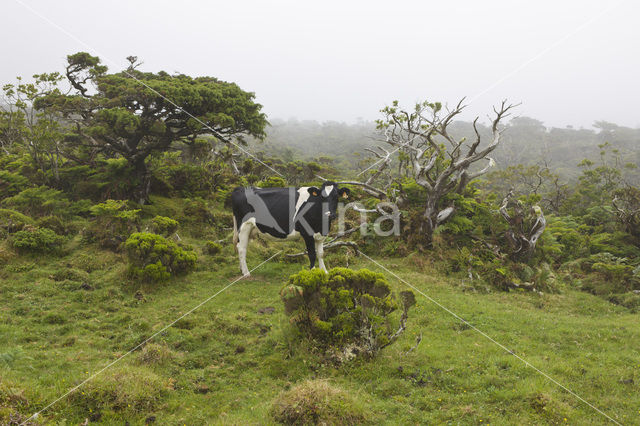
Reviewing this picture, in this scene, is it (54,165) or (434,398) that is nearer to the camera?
(434,398)

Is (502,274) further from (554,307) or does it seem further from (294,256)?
(294,256)

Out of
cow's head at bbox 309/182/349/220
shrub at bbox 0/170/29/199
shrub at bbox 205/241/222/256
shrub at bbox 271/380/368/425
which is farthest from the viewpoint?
shrub at bbox 0/170/29/199

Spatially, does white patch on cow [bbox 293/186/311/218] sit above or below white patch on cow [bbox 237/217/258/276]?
above

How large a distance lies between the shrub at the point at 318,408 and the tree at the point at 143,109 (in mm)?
11699

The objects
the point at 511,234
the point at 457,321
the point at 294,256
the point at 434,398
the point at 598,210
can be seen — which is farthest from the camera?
the point at 598,210

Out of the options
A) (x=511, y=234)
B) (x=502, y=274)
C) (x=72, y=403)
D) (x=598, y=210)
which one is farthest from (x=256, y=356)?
(x=598, y=210)

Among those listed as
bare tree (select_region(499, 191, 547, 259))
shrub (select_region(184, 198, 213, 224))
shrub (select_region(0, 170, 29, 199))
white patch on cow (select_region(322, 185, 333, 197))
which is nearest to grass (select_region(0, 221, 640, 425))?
bare tree (select_region(499, 191, 547, 259))

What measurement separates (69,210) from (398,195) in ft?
46.3

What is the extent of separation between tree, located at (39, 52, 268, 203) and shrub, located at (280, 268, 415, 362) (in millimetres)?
9858

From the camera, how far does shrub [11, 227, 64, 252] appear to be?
1028 cm

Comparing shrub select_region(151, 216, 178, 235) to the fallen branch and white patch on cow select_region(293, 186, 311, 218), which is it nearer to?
the fallen branch

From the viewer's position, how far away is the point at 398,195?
16250mm

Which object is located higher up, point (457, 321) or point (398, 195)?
point (398, 195)

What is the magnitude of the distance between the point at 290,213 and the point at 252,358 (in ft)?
16.0
